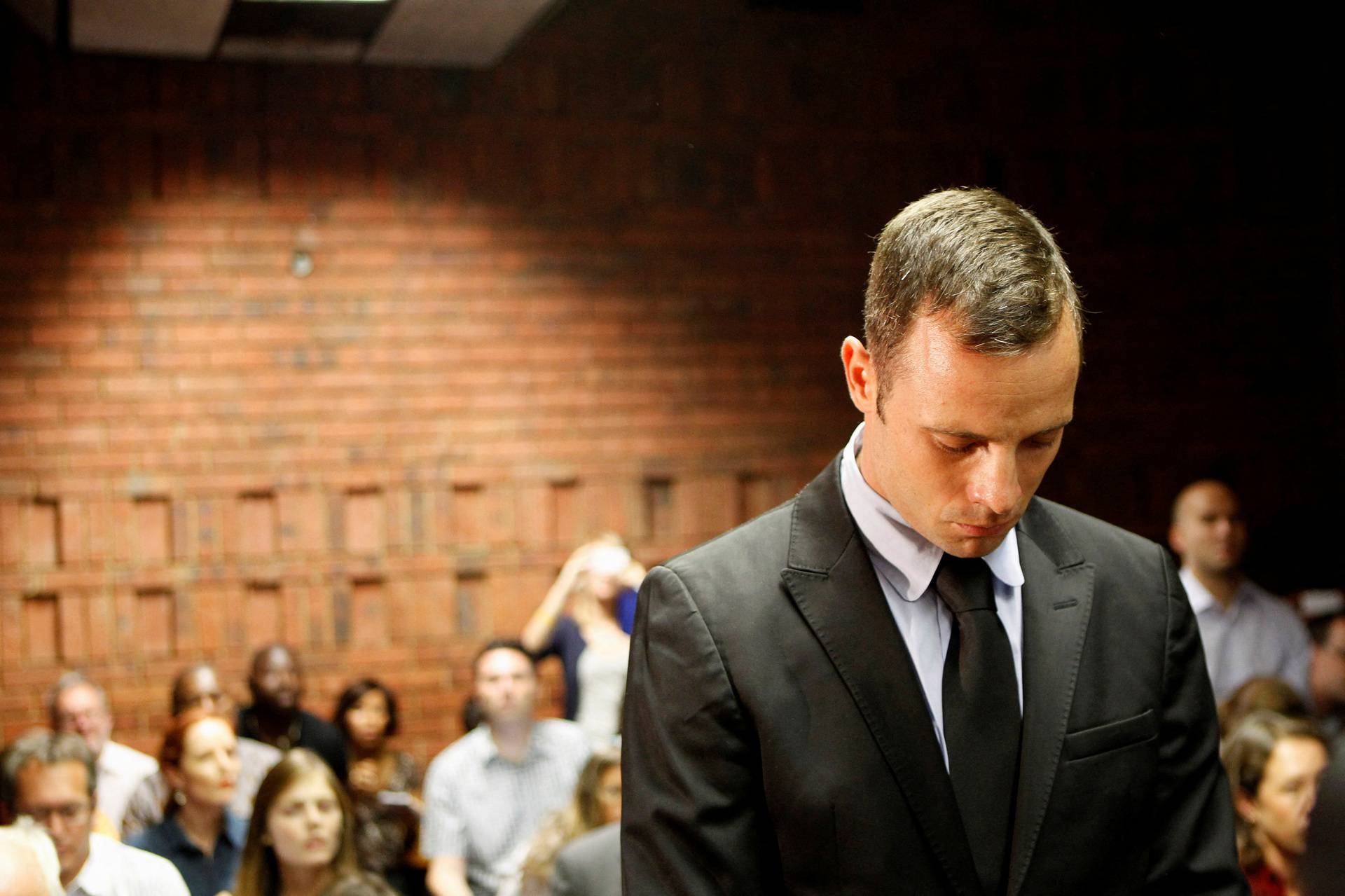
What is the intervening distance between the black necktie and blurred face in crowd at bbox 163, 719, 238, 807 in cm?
324

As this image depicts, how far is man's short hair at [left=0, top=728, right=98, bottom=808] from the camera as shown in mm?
3584

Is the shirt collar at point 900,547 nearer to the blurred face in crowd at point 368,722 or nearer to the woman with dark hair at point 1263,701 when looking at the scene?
the woman with dark hair at point 1263,701

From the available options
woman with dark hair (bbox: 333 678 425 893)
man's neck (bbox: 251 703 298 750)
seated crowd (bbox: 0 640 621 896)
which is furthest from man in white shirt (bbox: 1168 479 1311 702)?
man's neck (bbox: 251 703 298 750)

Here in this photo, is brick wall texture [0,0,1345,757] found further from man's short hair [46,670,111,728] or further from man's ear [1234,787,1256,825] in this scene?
man's ear [1234,787,1256,825]

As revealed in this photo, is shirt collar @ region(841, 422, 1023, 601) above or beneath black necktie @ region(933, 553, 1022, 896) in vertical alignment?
above

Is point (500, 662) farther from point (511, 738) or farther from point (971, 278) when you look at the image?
point (971, 278)

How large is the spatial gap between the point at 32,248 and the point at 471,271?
5.67 ft

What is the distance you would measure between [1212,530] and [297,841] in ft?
9.95

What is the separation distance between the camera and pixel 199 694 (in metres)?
5.25

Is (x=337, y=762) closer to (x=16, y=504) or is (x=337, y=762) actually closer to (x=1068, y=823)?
(x=16, y=504)

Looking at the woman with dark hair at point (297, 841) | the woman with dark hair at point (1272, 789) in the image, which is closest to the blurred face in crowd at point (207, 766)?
the woman with dark hair at point (297, 841)

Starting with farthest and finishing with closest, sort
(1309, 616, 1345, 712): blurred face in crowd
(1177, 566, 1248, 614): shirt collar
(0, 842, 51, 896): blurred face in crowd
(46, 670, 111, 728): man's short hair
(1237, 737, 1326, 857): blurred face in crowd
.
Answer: (46, 670, 111, 728): man's short hair < (1177, 566, 1248, 614): shirt collar < (1309, 616, 1345, 712): blurred face in crowd < (1237, 737, 1326, 857): blurred face in crowd < (0, 842, 51, 896): blurred face in crowd

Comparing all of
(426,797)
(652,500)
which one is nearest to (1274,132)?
(652,500)

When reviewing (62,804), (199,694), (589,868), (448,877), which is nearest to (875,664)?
(589,868)
